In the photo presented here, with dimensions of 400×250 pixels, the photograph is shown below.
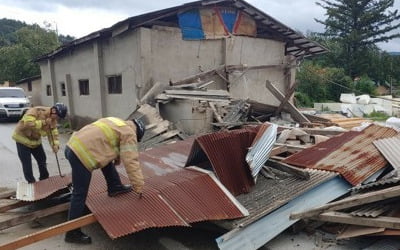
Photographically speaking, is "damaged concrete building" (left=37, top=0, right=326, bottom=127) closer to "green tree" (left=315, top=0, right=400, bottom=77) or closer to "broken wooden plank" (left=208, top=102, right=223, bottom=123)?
"broken wooden plank" (left=208, top=102, right=223, bottom=123)

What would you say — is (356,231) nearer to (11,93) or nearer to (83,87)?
(83,87)

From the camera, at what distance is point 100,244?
423cm

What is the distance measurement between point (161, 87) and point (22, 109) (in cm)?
1243

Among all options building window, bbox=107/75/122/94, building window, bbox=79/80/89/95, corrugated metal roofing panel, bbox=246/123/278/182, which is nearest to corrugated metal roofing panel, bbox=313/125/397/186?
corrugated metal roofing panel, bbox=246/123/278/182

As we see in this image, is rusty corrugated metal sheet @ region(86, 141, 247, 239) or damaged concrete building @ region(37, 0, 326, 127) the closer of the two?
rusty corrugated metal sheet @ region(86, 141, 247, 239)

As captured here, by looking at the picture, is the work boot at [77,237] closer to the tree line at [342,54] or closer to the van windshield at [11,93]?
the van windshield at [11,93]

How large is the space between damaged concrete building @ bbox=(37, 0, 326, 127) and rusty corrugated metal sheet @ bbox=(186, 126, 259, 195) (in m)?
4.23

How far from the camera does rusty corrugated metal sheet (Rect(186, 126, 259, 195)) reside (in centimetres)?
455

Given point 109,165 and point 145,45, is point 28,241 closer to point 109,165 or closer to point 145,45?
point 109,165

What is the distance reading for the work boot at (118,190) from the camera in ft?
14.3

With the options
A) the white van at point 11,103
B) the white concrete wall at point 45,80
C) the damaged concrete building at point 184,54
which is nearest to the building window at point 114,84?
the damaged concrete building at point 184,54

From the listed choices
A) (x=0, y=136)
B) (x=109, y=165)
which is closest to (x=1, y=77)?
(x=0, y=136)

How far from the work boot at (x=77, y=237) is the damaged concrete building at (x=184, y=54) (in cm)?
510

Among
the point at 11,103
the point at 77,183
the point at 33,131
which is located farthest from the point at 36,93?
the point at 77,183
